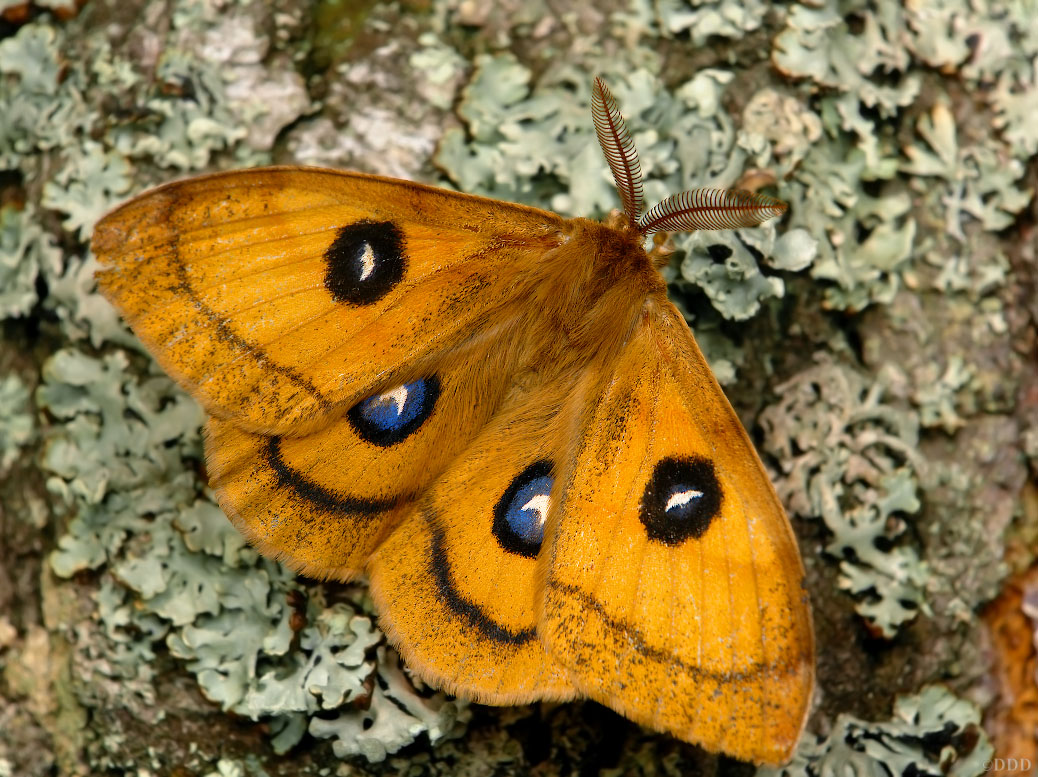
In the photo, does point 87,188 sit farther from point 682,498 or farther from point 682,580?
point 682,580

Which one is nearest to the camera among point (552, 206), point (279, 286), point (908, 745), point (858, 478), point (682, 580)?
point (682, 580)

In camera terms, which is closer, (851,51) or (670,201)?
(670,201)

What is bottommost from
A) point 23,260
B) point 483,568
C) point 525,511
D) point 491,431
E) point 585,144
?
point 483,568

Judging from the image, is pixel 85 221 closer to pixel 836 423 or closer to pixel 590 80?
pixel 590 80

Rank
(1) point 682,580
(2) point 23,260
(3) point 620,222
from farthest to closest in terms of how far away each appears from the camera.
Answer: (2) point 23,260 → (3) point 620,222 → (1) point 682,580

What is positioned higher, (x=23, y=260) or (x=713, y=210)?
(x=713, y=210)

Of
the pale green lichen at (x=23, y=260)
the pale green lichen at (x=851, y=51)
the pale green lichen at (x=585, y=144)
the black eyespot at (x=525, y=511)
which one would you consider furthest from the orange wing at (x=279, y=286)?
the pale green lichen at (x=851, y=51)

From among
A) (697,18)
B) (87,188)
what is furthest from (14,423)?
(697,18)
